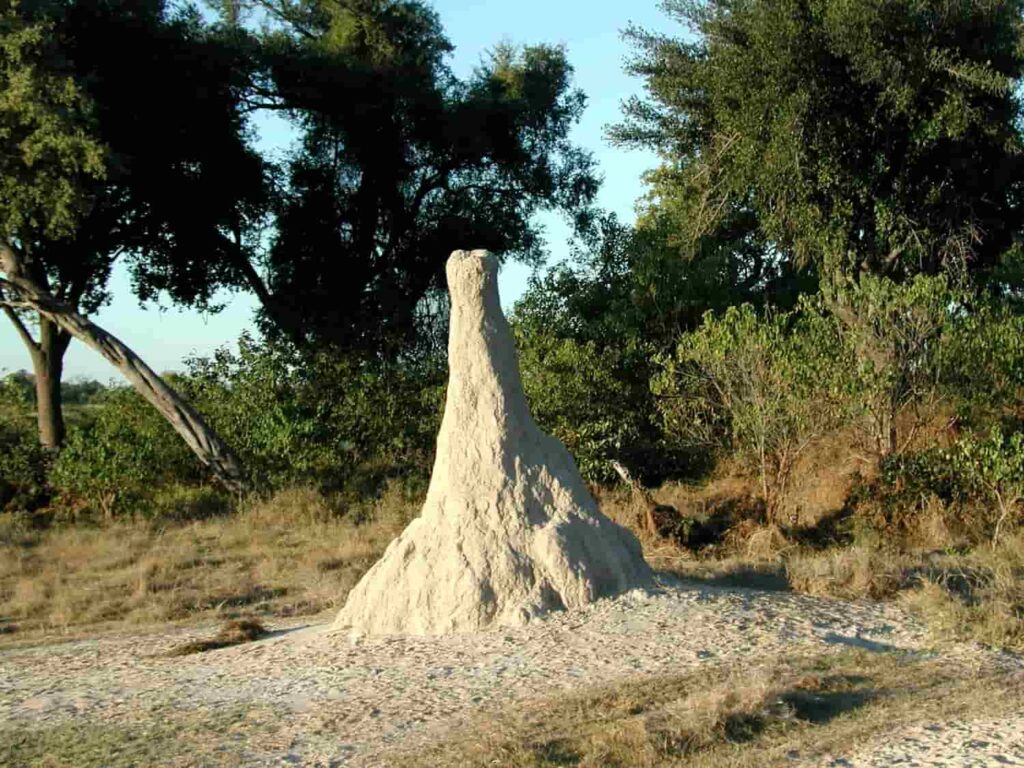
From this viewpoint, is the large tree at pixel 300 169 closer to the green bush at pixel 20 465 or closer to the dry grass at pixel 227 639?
the green bush at pixel 20 465

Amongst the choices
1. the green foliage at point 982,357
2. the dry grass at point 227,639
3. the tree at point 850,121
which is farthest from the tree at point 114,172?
the green foliage at point 982,357

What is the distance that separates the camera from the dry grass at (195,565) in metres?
10.9

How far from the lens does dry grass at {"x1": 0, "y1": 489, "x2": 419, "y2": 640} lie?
10.9 m

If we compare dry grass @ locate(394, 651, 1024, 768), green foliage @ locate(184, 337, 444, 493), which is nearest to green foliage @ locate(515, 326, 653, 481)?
green foliage @ locate(184, 337, 444, 493)

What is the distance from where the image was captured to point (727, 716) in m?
5.88

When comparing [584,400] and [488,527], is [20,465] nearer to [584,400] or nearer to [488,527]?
[584,400]

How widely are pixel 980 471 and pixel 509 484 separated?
5.91 metres

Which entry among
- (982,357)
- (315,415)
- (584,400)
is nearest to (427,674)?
Answer: (982,357)

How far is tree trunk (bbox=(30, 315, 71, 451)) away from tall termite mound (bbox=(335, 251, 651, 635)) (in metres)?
11.6

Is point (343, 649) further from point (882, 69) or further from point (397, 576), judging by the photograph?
point (882, 69)

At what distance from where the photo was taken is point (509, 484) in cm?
814

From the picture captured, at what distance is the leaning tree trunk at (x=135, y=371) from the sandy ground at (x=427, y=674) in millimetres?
8017

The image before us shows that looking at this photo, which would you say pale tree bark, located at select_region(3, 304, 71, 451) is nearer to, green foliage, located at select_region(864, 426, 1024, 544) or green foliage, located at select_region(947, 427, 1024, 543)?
green foliage, located at select_region(864, 426, 1024, 544)

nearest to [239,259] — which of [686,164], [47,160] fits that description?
[47,160]
